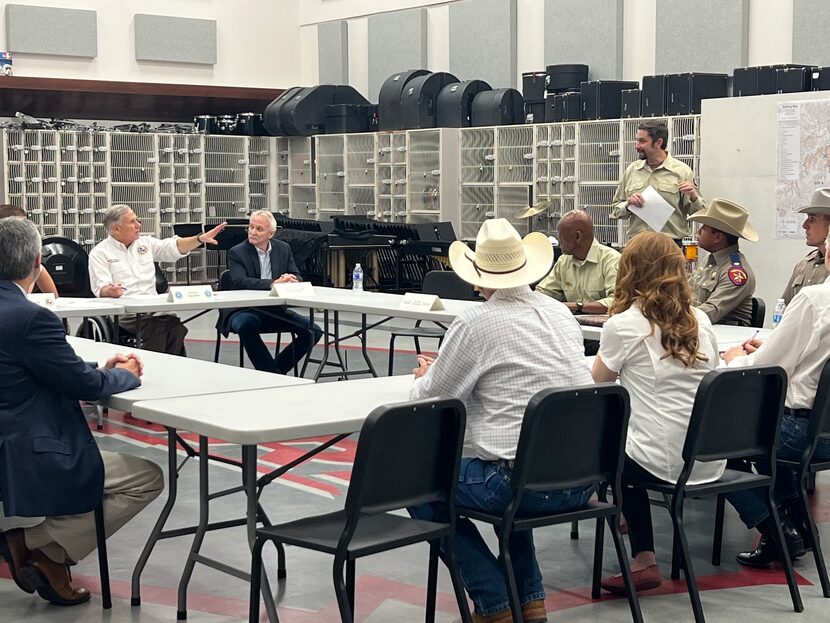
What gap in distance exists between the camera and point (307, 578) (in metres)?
4.38

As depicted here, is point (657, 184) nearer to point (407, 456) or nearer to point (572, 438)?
point (572, 438)

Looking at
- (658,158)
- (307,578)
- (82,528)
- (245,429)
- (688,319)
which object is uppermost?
(658,158)

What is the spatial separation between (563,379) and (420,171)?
11.7m

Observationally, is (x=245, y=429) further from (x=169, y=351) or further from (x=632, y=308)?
(x=169, y=351)

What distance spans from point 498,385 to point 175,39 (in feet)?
49.7

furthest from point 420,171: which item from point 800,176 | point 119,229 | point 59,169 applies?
point 119,229

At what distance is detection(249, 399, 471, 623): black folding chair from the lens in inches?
122

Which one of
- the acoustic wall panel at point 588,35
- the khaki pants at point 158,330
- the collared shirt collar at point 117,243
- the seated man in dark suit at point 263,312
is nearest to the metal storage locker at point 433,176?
the acoustic wall panel at point 588,35

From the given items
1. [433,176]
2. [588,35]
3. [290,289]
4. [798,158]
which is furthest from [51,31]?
[798,158]

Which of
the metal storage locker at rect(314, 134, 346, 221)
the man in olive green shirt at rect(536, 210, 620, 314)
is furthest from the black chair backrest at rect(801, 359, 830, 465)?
the metal storage locker at rect(314, 134, 346, 221)

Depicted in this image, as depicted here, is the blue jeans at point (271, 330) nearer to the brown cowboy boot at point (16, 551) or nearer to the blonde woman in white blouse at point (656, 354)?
the brown cowboy boot at point (16, 551)

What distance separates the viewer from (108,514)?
4109mm

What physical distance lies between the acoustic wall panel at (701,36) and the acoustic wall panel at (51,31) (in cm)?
813

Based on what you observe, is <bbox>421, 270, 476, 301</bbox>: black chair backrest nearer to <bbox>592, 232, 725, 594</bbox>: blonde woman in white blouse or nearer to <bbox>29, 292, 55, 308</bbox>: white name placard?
<bbox>29, 292, 55, 308</bbox>: white name placard
